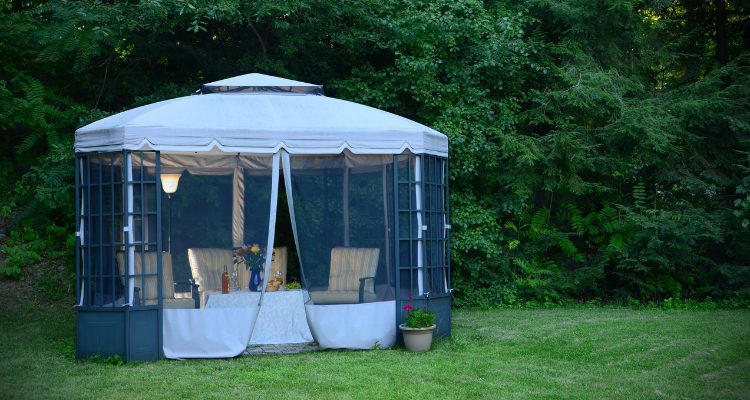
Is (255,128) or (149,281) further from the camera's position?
(255,128)

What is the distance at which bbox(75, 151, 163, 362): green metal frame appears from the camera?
577cm

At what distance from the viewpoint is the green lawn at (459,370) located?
4.66 m

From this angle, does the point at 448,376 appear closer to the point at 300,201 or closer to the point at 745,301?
the point at 300,201

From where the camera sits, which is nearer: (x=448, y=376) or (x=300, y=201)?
(x=448, y=376)

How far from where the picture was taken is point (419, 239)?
6.56m

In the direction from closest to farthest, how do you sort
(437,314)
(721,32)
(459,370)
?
(459,370) < (437,314) < (721,32)

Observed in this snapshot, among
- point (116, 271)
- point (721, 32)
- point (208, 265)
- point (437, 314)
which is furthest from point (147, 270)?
point (721, 32)

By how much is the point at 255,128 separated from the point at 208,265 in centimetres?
175

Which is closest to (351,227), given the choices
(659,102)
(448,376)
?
(448,376)

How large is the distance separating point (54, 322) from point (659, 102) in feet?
29.8

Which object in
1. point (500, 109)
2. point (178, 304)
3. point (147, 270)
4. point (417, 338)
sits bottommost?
point (417, 338)

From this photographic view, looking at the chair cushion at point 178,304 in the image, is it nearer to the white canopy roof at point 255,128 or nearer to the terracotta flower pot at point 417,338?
the white canopy roof at point 255,128

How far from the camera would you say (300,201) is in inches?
248

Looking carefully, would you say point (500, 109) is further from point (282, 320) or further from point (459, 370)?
point (459, 370)
